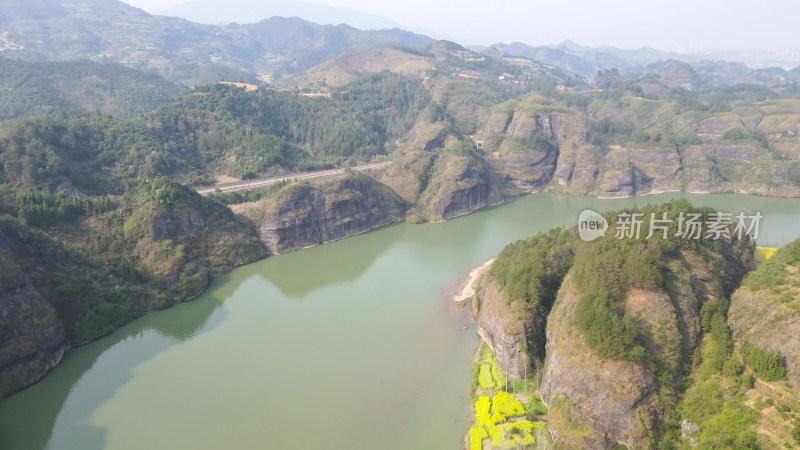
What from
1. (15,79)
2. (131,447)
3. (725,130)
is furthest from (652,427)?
(15,79)

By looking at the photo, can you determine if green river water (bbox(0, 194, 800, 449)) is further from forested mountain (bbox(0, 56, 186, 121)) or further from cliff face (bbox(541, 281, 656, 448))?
forested mountain (bbox(0, 56, 186, 121))

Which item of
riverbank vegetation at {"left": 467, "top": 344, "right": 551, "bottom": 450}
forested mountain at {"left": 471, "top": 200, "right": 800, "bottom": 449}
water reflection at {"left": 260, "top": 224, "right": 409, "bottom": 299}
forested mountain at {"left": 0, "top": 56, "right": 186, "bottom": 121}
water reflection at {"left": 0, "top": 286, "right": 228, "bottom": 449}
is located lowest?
water reflection at {"left": 260, "top": 224, "right": 409, "bottom": 299}

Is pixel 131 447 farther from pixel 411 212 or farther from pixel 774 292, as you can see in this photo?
pixel 411 212

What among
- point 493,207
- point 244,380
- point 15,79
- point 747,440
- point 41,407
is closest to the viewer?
point 747,440

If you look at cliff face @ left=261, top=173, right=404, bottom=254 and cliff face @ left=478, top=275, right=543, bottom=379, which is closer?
cliff face @ left=478, top=275, right=543, bottom=379

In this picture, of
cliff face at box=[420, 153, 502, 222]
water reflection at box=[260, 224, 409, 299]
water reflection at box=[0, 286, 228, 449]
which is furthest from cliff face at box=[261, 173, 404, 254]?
water reflection at box=[0, 286, 228, 449]

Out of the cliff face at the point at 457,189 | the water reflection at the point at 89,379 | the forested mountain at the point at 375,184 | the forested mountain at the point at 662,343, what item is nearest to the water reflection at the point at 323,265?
the forested mountain at the point at 375,184

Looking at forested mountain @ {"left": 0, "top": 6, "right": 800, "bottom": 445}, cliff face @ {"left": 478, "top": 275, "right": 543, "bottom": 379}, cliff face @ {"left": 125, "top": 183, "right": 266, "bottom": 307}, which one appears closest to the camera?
forested mountain @ {"left": 0, "top": 6, "right": 800, "bottom": 445}
